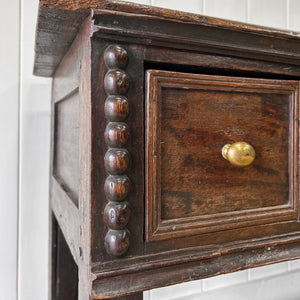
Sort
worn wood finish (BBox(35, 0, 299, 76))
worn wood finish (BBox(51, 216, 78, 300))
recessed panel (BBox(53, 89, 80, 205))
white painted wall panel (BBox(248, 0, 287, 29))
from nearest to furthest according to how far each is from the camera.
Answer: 1. worn wood finish (BBox(35, 0, 299, 76))
2. recessed panel (BBox(53, 89, 80, 205))
3. worn wood finish (BBox(51, 216, 78, 300))
4. white painted wall panel (BBox(248, 0, 287, 29))

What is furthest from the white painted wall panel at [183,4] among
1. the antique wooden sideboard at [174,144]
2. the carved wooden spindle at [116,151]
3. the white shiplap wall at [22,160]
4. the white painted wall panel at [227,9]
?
the carved wooden spindle at [116,151]

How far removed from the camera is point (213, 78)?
14.3 inches

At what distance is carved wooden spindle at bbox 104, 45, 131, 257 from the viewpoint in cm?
31

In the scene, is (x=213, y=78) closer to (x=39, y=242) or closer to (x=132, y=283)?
(x=132, y=283)

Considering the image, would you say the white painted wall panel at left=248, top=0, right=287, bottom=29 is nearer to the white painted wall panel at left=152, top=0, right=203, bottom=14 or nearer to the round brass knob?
the white painted wall panel at left=152, top=0, right=203, bottom=14

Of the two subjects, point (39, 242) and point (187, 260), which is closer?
point (187, 260)

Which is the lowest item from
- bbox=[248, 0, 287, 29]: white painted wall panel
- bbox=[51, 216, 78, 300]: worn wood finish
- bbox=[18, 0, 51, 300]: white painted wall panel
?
bbox=[51, 216, 78, 300]: worn wood finish

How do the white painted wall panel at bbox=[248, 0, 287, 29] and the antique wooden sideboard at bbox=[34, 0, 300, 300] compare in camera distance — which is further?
the white painted wall panel at bbox=[248, 0, 287, 29]

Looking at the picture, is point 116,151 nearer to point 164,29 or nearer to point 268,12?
point 164,29

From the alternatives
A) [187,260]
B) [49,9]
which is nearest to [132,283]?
[187,260]

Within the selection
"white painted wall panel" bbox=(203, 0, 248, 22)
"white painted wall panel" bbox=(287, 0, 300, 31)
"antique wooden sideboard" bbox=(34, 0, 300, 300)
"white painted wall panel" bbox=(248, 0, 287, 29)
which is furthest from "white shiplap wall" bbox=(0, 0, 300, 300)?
"white painted wall panel" bbox=(287, 0, 300, 31)

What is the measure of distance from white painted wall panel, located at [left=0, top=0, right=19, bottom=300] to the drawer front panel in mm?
472

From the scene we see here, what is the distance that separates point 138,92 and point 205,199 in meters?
0.14

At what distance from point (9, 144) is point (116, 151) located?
47 centimetres
